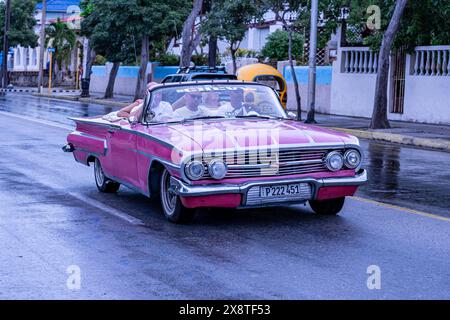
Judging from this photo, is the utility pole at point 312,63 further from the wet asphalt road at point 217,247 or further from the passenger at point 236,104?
the passenger at point 236,104

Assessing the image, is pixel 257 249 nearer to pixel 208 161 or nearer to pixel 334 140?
pixel 208 161

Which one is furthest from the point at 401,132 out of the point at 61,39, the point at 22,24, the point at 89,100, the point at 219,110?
the point at 22,24

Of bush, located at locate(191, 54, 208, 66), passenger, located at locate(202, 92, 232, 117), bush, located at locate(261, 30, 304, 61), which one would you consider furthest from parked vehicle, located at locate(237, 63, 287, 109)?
passenger, located at locate(202, 92, 232, 117)

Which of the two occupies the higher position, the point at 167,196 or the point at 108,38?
the point at 108,38

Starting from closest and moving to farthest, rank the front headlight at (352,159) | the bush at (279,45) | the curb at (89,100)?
the front headlight at (352,159) → the curb at (89,100) → the bush at (279,45)

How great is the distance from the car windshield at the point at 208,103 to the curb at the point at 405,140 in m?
11.1

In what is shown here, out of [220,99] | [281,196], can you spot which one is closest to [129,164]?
[220,99]

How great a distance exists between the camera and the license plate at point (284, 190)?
9383 mm

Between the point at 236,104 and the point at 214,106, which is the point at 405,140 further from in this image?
the point at 214,106

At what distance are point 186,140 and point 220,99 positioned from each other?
5.07 ft

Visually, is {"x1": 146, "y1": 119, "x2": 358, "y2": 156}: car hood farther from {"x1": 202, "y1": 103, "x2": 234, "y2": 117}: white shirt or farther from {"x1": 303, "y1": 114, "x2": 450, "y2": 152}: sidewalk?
{"x1": 303, "y1": 114, "x2": 450, "y2": 152}: sidewalk

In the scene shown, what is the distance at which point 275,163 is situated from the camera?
9445 mm

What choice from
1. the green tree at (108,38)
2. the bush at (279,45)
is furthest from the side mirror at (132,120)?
the green tree at (108,38)

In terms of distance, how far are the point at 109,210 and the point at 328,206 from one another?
2.51 meters
